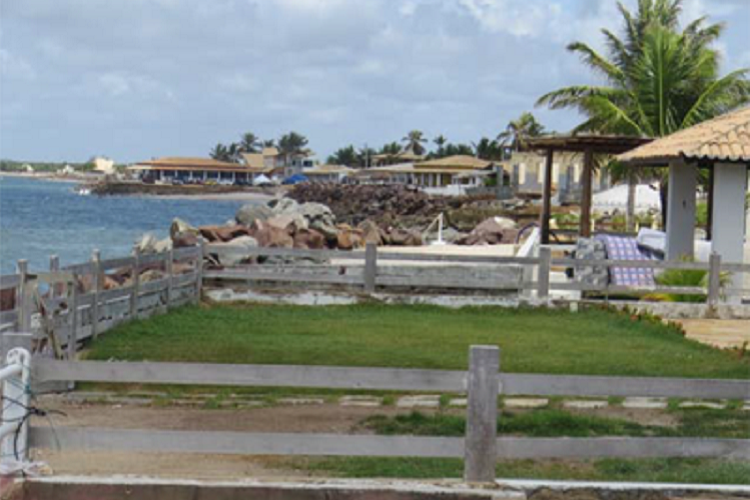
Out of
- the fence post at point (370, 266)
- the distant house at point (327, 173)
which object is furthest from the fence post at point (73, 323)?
the distant house at point (327, 173)

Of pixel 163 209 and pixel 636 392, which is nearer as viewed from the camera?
pixel 636 392

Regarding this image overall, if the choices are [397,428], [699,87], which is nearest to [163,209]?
[699,87]

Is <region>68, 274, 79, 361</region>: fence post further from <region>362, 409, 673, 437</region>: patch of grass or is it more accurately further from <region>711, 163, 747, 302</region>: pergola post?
<region>711, 163, 747, 302</region>: pergola post

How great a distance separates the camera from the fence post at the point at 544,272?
19.5 m

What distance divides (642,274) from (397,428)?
12.6 m

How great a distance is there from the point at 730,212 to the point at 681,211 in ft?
7.75

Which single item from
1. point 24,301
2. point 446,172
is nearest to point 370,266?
point 24,301

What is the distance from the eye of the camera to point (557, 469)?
8727mm

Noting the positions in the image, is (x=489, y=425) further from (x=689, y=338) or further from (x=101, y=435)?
(x=689, y=338)

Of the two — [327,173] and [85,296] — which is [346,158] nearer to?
[327,173]

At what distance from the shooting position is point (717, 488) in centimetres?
715

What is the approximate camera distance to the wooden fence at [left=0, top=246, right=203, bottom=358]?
12047mm

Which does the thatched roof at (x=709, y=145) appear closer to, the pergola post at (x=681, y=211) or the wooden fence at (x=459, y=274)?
the pergola post at (x=681, y=211)

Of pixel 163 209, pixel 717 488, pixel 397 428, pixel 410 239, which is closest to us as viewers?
pixel 717 488
